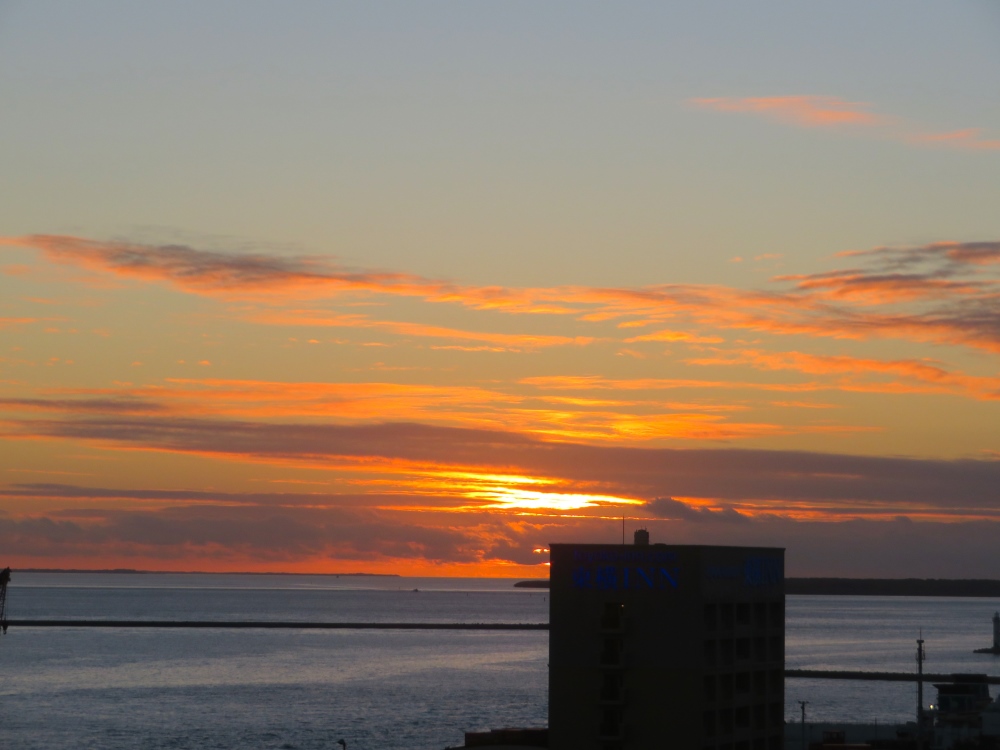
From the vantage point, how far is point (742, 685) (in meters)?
73.6

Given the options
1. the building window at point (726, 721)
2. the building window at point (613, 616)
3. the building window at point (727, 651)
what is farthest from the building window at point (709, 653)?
the building window at point (613, 616)

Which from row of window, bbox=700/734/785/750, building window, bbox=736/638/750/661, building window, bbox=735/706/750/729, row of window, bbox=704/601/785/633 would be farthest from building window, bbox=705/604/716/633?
row of window, bbox=700/734/785/750

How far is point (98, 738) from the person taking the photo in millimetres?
131875

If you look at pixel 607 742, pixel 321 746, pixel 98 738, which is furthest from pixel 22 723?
pixel 607 742

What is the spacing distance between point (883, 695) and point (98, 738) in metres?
118

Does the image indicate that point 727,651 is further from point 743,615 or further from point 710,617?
point 743,615

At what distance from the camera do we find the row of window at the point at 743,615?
2773 inches

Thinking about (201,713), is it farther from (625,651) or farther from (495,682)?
(625,651)

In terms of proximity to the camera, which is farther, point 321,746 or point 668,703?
point 321,746

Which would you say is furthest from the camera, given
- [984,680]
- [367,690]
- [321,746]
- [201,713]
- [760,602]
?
[367,690]

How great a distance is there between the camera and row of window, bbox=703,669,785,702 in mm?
69438

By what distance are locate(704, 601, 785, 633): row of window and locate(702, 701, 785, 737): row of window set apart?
4.54m

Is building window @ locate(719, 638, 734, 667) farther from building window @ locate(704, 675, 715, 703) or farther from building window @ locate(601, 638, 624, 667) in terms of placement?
building window @ locate(601, 638, 624, 667)

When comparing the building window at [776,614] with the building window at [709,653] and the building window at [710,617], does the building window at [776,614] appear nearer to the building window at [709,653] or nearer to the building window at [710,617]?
the building window at [710,617]
